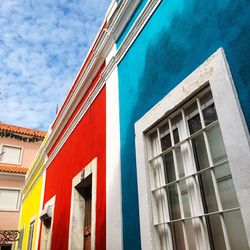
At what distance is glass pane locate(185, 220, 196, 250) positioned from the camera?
7.27 feet

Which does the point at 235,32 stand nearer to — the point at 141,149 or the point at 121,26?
the point at 141,149

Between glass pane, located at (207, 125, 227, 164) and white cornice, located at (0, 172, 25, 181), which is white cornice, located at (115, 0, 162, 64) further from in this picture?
white cornice, located at (0, 172, 25, 181)

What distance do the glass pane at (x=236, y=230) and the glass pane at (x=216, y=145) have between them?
1.37 ft


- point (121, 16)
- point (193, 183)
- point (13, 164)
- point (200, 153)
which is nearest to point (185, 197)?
point (193, 183)

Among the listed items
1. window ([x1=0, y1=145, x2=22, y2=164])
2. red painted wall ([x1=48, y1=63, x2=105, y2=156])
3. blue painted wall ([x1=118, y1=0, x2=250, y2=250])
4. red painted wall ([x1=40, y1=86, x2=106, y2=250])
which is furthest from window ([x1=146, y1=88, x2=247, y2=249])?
window ([x1=0, y1=145, x2=22, y2=164])

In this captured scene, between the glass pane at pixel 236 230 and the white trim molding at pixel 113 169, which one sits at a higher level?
the white trim molding at pixel 113 169

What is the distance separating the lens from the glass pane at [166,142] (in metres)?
2.76

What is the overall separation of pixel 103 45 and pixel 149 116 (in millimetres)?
2227

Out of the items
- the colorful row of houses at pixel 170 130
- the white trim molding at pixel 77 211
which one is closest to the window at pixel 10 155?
the white trim molding at pixel 77 211

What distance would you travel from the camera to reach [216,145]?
2.19 m

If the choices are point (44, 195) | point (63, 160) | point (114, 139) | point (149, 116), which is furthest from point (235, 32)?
point (44, 195)

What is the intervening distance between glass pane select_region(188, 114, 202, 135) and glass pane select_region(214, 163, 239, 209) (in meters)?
0.43

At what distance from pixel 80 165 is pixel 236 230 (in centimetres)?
364

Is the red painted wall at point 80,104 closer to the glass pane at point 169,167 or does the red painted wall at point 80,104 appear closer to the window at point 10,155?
the glass pane at point 169,167
